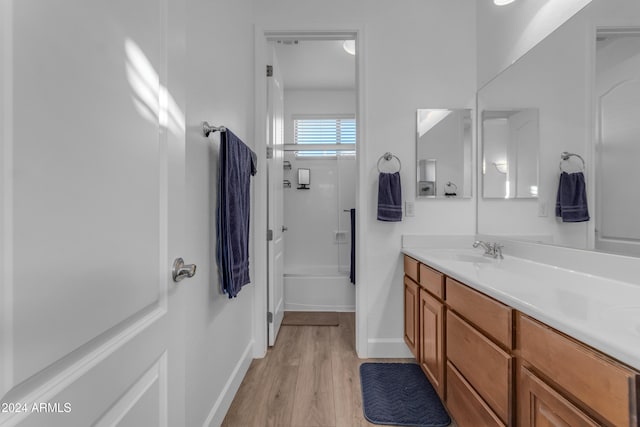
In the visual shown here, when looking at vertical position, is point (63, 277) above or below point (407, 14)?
below

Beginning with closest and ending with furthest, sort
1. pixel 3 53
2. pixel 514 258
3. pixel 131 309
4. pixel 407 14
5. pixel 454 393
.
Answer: pixel 3 53
pixel 131 309
pixel 454 393
pixel 514 258
pixel 407 14

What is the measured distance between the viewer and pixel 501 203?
76.5 inches

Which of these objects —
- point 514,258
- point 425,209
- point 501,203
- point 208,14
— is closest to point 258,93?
point 208,14

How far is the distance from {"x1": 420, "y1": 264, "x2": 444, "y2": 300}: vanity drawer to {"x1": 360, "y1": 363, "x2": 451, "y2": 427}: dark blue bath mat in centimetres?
64

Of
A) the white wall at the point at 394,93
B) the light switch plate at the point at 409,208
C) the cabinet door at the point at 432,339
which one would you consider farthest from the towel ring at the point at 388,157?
the cabinet door at the point at 432,339

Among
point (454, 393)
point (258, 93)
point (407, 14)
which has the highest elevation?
point (407, 14)

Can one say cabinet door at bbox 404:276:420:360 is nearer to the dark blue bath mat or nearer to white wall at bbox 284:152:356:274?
the dark blue bath mat

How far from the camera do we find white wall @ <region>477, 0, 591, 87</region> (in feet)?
4.91

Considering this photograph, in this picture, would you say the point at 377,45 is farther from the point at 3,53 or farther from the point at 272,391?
the point at 272,391

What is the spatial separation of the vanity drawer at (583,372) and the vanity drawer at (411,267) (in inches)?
39.0

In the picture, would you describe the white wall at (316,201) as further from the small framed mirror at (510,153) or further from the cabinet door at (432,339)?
the cabinet door at (432,339)

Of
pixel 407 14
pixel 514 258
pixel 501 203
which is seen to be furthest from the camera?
pixel 407 14

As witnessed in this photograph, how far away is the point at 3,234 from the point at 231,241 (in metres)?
1.08

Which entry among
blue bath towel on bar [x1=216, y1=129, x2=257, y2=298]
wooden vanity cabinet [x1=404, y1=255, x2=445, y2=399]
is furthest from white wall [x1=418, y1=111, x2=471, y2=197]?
blue bath towel on bar [x1=216, y1=129, x2=257, y2=298]
